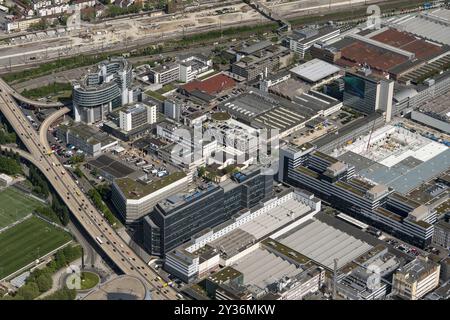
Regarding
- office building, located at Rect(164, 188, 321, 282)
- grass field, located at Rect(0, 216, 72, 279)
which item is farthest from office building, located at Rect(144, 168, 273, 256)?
grass field, located at Rect(0, 216, 72, 279)

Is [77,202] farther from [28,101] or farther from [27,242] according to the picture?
[28,101]

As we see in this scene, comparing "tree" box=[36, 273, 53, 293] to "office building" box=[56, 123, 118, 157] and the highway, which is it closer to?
the highway

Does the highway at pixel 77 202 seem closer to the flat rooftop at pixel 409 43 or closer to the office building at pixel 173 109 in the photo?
the office building at pixel 173 109

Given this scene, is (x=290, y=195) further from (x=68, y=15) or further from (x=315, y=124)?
(x=68, y=15)

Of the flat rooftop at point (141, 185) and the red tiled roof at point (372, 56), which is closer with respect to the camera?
the flat rooftop at point (141, 185)

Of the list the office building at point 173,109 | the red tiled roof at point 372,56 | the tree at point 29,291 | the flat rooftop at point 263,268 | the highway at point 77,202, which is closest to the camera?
the tree at point 29,291

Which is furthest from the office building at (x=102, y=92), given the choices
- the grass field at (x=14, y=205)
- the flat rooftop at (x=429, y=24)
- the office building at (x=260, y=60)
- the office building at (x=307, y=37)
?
the flat rooftop at (x=429, y=24)

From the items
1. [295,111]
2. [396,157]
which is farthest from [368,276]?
[295,111]
